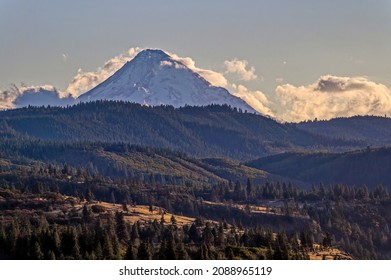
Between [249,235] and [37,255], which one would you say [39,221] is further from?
[37,255]

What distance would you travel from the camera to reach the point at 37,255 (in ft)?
337

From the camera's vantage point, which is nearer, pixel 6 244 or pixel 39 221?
pixel 6 244

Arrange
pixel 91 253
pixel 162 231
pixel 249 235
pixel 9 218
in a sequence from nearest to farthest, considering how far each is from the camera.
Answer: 1. pixel 91 253
2. pixel 249 235
3. pixel 162 231
4. pixel 9 218

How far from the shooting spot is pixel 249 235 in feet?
503
